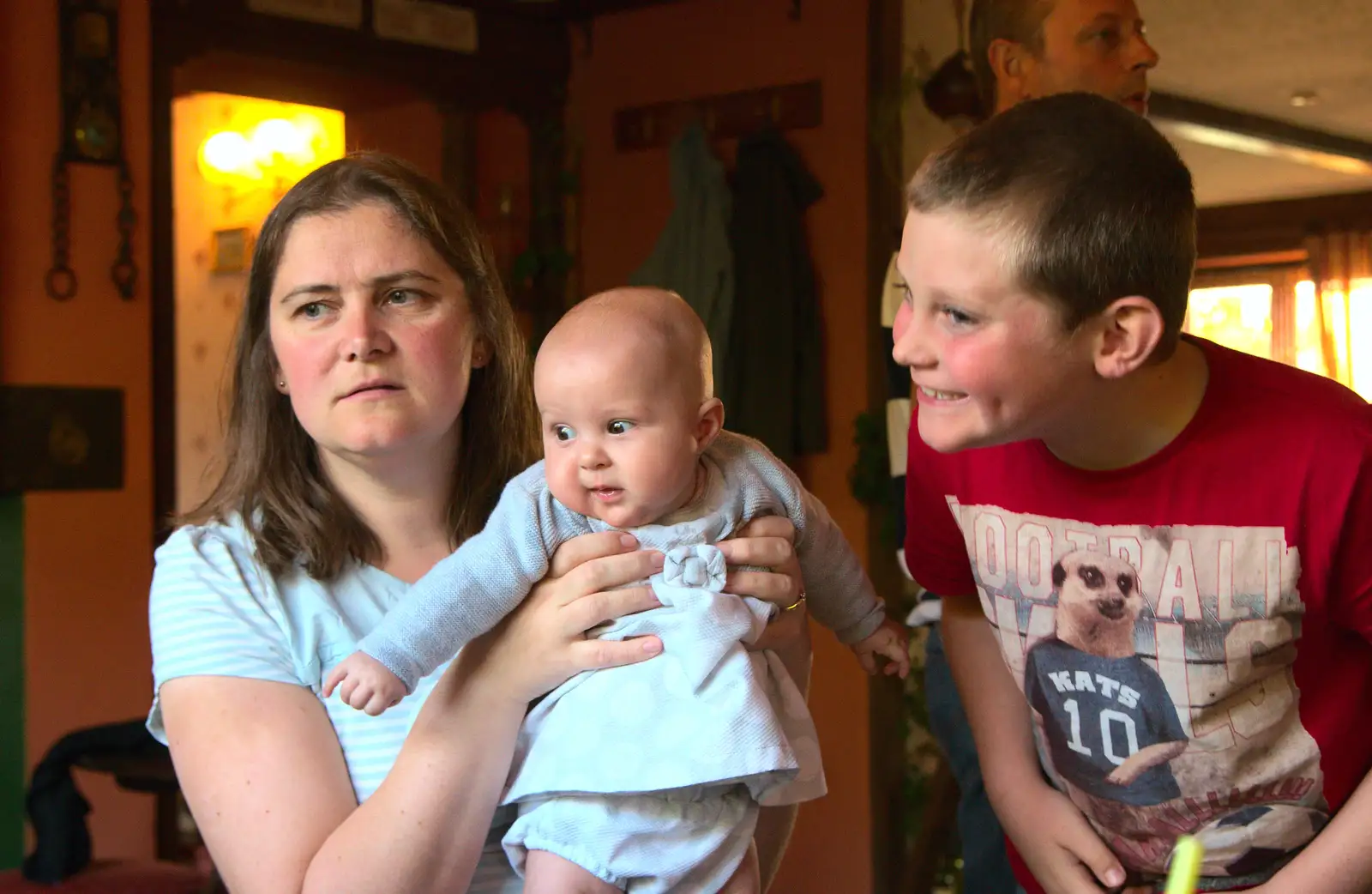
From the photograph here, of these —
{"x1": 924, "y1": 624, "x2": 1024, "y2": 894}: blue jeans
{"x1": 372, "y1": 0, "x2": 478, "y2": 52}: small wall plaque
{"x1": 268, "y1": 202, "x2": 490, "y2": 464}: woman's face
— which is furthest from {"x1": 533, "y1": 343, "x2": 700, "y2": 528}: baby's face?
{"x1": 372, "y1": 0, "x2": 478, "y2": 52}: small wall plaque

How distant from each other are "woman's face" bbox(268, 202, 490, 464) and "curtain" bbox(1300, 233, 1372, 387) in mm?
2678

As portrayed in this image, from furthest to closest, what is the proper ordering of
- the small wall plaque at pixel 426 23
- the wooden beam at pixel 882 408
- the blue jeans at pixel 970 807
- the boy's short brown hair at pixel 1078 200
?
the small wall plaque at pixel 426 23 → the wooden beam at pixel 882 408 → the blue jeans at pixel 970 807 → the boy's short brown hair at pixel 1078 200

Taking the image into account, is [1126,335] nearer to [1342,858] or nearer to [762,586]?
[762,586]

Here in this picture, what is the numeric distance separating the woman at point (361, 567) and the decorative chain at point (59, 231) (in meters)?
2.38

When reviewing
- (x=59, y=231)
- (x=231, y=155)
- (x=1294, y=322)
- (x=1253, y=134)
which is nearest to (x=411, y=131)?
(x=231, y=155)

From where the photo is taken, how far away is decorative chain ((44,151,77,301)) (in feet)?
12.0

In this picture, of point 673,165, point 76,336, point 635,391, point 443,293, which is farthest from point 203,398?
point 635,391

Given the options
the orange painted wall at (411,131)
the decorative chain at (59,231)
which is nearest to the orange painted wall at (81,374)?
the decorative chain at (59,231)

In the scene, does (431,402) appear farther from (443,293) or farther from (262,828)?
(262,828)

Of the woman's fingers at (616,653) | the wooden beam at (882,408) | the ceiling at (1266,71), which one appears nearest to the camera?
the woman's fingers at (616,653)

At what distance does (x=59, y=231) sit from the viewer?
145 inches

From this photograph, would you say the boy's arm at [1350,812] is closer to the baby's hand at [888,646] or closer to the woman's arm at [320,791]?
the baby's hand at [888,646]

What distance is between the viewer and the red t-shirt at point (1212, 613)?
49.3 inches

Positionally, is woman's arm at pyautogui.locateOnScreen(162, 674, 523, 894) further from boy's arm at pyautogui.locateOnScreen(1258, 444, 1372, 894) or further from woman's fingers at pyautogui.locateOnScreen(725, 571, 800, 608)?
boy's arm at pyautogui.locateOnScreen(1258, 444, 1372, 894)
